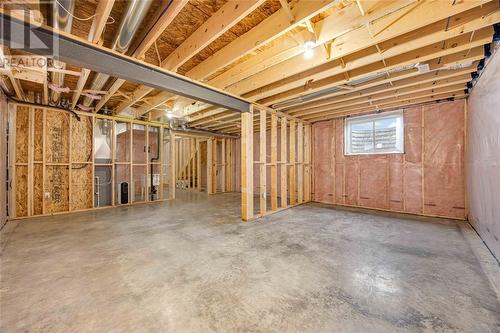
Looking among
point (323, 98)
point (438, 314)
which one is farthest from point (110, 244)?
point (323, 98)

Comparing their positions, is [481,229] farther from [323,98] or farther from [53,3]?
[53,3]

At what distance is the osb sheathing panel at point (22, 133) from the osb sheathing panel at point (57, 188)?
473mm

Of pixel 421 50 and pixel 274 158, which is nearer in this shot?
pixel 421 50

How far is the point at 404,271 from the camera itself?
2.23m

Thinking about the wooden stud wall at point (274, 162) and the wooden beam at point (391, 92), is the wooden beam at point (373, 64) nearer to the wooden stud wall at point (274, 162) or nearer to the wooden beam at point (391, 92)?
the wooden stud wall at point (274, 162)

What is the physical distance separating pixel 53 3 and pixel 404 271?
394cm

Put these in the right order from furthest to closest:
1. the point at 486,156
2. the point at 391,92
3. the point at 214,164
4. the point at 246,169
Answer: the point at 214,164
the point at 246,169
the point at 391,92
the point at 486,156

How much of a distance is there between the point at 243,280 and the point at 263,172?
2.80m

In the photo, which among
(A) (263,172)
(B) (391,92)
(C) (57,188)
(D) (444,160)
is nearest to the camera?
(B) (391,92)

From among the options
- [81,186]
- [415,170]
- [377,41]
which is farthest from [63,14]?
[415,170]

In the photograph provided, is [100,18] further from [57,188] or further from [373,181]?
[373,181]

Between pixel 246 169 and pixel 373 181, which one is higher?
pixel 246 169

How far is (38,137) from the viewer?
4715 mm

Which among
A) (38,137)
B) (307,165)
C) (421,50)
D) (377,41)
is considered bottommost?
(307,165)
